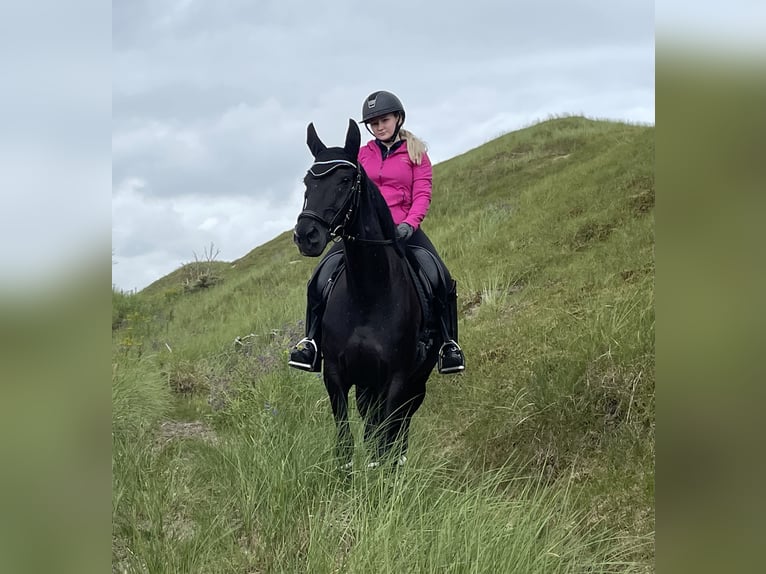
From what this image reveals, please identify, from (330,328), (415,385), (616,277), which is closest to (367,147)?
(330,328)

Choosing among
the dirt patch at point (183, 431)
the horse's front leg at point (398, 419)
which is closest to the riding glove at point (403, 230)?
the horse's front leg at point (398, 419)

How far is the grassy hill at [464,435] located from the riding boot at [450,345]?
753 mm

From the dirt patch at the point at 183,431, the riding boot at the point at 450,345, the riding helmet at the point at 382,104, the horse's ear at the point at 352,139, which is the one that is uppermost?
the riding helmet at the point at 382,104

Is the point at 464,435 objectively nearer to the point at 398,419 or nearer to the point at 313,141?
the point at 398,419

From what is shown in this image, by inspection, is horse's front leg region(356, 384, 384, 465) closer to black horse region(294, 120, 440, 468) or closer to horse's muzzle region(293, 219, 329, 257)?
black horse region(294, 120, 440, 468)

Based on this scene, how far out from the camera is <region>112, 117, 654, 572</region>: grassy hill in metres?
3.74

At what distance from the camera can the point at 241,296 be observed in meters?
17.5

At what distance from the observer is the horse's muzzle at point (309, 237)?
3883 mm

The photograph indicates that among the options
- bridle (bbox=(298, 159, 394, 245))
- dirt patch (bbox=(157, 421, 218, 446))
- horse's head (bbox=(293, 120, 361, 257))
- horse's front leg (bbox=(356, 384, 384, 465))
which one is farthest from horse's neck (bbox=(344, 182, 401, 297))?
dirt patch (bbox=(157, 421, 218, 446))

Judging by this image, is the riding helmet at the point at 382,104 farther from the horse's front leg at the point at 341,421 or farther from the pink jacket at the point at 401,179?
the horse's front leg at the point at 341,421
